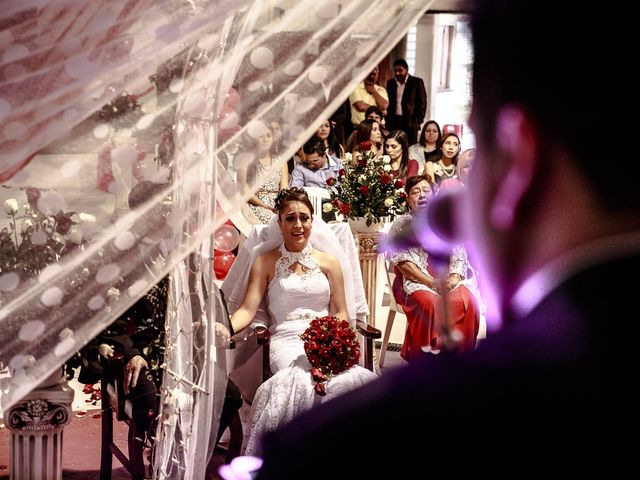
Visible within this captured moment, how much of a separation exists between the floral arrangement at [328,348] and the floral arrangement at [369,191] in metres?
2.19

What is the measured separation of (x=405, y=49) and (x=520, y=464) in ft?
37.4

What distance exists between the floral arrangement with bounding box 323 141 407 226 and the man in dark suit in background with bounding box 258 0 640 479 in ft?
18.8

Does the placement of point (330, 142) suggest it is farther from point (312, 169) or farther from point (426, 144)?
point (426, 144)

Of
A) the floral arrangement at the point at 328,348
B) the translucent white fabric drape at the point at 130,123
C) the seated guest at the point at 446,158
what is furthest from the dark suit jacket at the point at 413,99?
the translucent white fabric drape at the point at 130,123

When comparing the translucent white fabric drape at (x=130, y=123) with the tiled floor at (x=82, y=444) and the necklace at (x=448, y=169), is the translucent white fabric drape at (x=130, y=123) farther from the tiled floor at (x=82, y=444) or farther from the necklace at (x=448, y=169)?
the necklace at (x=448, y=169)

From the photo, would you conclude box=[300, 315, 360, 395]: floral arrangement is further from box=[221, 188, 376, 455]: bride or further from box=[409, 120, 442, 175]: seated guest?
box=[409, 120, 442, 175]: seated guest

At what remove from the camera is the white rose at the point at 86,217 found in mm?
1820

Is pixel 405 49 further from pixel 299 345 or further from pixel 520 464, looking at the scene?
pixel 520 464

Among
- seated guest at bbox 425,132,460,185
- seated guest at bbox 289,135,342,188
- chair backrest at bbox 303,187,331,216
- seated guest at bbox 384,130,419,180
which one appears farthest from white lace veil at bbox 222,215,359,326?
seated guest at bbox 425,132,460,185

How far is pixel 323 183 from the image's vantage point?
7.41 meters

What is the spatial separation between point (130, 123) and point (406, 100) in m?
8.97

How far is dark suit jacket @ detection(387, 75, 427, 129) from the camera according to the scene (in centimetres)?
1059

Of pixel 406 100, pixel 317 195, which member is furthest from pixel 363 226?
pixel 406 100

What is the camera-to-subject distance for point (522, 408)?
55 cm
